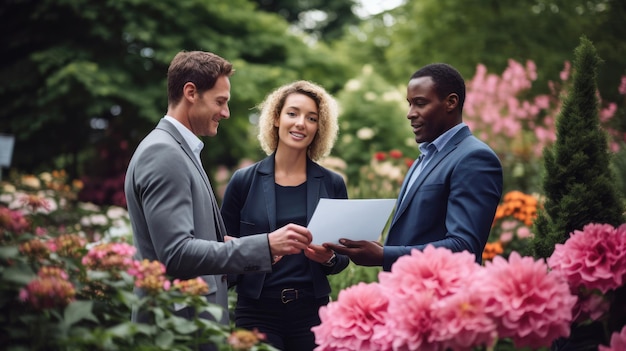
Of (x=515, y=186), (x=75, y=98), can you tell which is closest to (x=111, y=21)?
(x=75, y=98)

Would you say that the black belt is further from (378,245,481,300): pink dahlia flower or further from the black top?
(378,245,481,300): pink dahlia flower

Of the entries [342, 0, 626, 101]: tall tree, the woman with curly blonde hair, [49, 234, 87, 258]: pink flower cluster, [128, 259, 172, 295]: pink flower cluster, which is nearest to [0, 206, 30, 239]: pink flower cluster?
[49, 234, 87, 258]: pink flower cluster

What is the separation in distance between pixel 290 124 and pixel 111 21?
1144 cm

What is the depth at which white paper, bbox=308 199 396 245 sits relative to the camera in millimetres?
2523

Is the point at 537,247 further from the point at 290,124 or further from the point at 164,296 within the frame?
the point at 164,296

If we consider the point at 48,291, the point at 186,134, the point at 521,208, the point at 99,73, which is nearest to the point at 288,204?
the point at 186,134

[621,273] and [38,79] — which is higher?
[38,79]

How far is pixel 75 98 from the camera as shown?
42.5 ft

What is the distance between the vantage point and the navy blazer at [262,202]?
3191 mm

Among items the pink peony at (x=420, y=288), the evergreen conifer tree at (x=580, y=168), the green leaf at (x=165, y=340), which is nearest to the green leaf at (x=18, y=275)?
the green leaf at (x=165, y=340)

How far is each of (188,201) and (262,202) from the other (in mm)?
1012

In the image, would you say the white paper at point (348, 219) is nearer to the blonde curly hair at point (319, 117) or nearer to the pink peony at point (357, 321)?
the pink peony at point (357, 321)

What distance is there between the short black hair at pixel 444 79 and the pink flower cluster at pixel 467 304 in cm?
120

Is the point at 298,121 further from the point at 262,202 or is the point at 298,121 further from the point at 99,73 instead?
the point at 99,73
